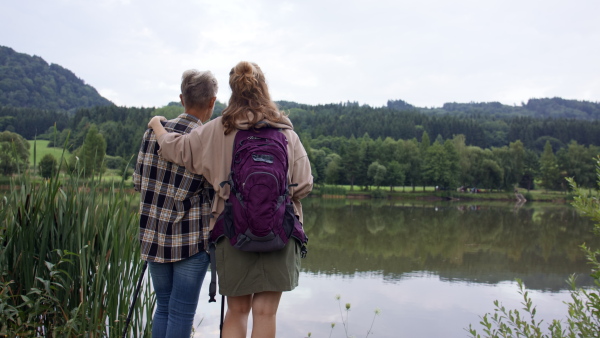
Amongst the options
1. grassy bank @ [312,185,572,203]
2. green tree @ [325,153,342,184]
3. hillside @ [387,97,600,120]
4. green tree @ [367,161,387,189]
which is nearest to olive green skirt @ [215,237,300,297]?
grassy bank @ [312,185,572,203]

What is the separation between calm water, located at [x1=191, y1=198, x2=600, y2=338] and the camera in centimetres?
696

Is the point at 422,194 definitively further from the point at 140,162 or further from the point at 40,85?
the point at 40,85

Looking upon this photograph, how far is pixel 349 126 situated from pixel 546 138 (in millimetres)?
32765

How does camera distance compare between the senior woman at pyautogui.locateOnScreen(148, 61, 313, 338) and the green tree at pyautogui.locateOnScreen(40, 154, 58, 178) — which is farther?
the green tree at pyautogui.locateOnScreen(40, 154, 58, 178)

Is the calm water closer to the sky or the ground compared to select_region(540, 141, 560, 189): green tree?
closer to the ground

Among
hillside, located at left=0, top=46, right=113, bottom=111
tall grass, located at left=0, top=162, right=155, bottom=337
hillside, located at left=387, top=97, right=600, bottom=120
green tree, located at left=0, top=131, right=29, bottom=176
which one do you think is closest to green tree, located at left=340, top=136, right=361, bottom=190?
green tree, located at left=0, top=131, right=29, bottom=176

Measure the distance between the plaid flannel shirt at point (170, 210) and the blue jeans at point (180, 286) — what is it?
5cm

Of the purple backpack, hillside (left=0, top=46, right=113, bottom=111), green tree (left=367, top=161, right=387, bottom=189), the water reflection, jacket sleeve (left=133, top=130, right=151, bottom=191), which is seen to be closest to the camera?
the purple backpack

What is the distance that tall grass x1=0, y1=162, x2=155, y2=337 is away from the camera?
2295 mm

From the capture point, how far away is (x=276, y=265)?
1884mm

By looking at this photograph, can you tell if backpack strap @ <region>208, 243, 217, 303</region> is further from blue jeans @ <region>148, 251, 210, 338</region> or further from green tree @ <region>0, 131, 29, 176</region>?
green tree @ <region>0, 131, 29, 176</region>

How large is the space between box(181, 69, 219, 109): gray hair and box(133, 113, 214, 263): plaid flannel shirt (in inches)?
6.0

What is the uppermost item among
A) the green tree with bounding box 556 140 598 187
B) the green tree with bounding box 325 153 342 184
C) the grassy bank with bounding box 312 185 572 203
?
the green tree with bounding box 556 140 598 187

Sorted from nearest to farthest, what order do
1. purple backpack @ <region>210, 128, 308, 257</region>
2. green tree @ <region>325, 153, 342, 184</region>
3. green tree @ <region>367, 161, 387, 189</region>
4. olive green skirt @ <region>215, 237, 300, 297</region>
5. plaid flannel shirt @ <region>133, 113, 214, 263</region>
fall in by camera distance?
purple backpack @ <region>210, 128, 308, 257</region>
olive green skirt @ <region>215, 237, 300, 297</region>
plaid flannel shirt @ <region>133, 113, 214, 263</region>
green tree @ <region>367, 161, 387, 189</region>
green tree @ <region>325, 153, 342, 184</region>
